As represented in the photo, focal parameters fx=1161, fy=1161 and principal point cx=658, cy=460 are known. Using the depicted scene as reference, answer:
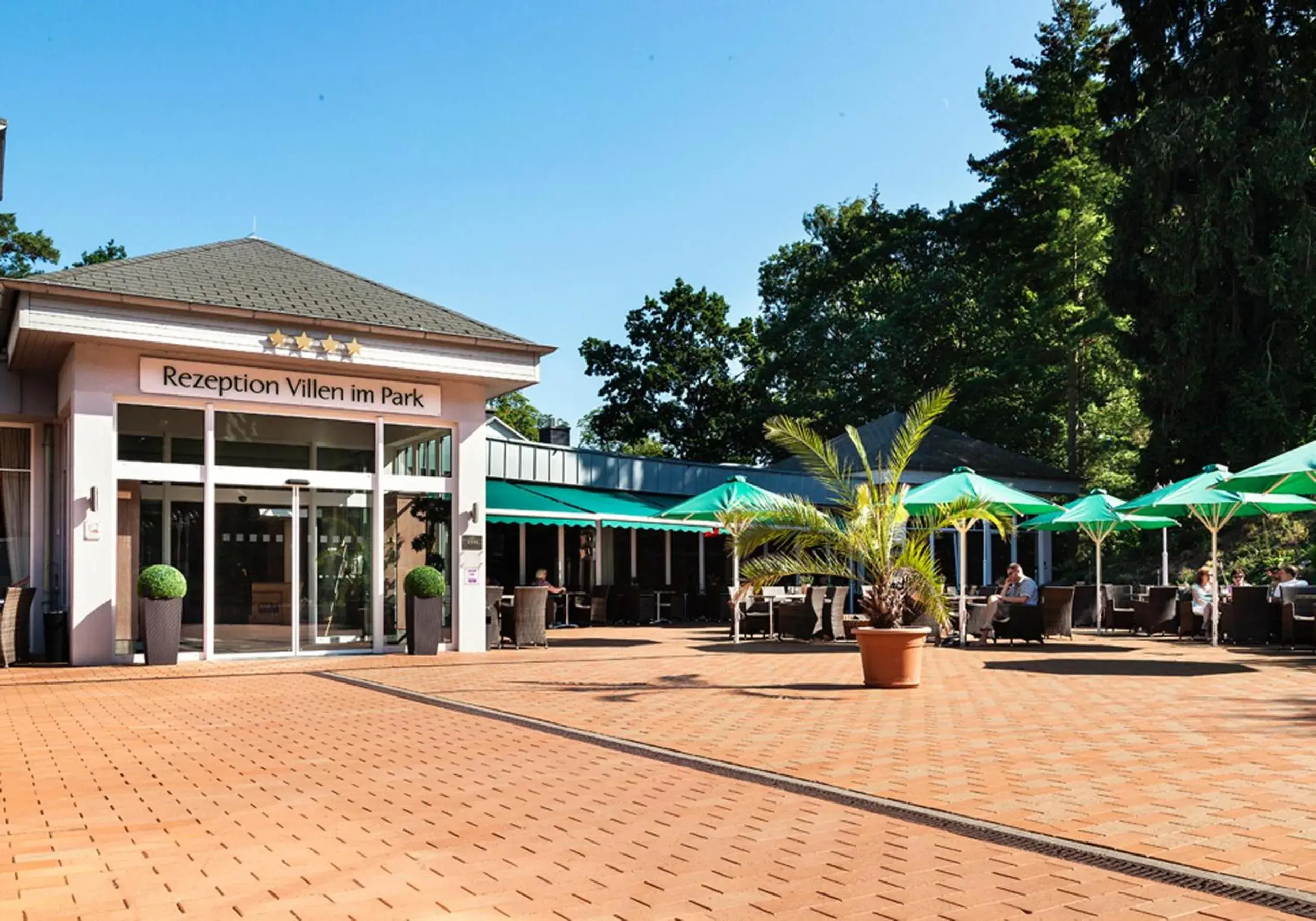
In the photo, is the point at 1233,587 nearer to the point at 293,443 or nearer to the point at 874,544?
the point at 874,544

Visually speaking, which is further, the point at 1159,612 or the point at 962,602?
the point at 1159,612

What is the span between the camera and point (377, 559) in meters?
14.4

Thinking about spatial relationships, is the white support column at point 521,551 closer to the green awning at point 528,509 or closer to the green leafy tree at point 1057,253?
the green awning at point 528,509

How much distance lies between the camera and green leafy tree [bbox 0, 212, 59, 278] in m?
36.3

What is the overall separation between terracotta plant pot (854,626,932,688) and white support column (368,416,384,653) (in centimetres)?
657

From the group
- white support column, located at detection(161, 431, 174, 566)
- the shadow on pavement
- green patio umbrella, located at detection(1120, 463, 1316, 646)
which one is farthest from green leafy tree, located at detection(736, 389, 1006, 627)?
white support column, located at detection(161, 431, 174, 566)

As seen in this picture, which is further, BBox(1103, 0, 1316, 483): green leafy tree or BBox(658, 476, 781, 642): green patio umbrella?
BBox(1103, 0, 1316, 483): green leafy tree

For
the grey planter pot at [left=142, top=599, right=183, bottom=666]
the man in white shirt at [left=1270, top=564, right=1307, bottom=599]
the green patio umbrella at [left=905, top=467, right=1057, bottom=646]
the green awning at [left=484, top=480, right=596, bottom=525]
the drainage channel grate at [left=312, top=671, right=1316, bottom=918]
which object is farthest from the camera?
the green awning at [left=484, top=480, right=596, bottom=525]

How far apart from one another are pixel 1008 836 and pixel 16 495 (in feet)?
44.7

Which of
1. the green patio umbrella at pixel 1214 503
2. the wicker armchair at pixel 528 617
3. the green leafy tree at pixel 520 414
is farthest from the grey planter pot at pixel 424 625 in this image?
the green leafy tree at pixel 520 414

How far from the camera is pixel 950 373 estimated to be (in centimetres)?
3612

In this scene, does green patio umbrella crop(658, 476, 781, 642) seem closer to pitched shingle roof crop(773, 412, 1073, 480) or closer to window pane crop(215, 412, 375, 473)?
window pane crop(215, 412, 375, 473)

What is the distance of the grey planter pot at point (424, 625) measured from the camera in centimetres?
1415

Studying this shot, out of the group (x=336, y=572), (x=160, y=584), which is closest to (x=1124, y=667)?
(x=336, y=572)
